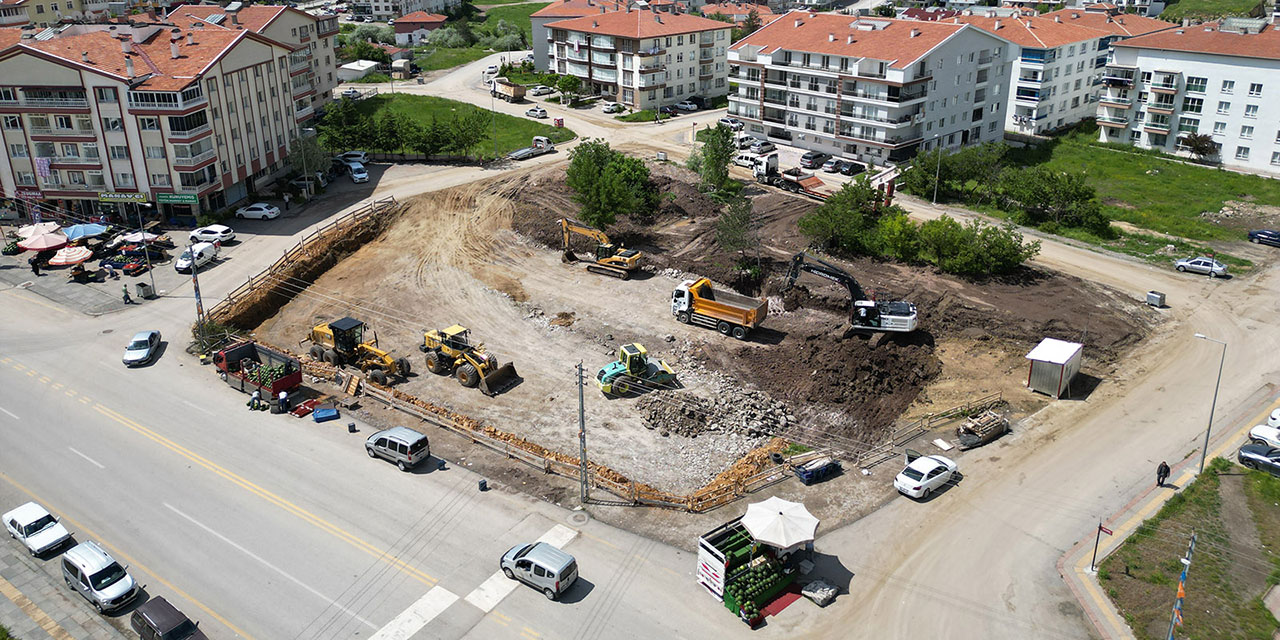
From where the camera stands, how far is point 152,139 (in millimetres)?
69688

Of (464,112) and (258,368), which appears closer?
(258,368)

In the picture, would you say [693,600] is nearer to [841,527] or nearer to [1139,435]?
[841,527]

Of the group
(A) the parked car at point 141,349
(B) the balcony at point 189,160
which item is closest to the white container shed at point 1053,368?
(A) the parked car at point 141,349

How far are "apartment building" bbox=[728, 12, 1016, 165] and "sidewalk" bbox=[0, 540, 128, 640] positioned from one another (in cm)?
7388

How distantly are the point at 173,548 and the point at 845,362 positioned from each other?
35.1m

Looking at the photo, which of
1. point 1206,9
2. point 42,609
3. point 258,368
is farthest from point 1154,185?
point 1206,9

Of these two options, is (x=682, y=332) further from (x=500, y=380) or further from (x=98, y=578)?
(x=98, y=578)

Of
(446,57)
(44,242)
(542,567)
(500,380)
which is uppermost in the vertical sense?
(446,57)

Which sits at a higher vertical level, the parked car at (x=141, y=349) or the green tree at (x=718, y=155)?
the green tree at (x=718, y=155)

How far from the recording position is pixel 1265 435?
42.9 m

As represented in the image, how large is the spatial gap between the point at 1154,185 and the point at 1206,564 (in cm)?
6017

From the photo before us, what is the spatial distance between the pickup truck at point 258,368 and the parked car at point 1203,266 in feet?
200

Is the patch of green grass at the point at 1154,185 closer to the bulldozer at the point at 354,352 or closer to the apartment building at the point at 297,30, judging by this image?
the bulldozer at the point at 354,352

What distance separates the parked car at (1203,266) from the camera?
207ft
